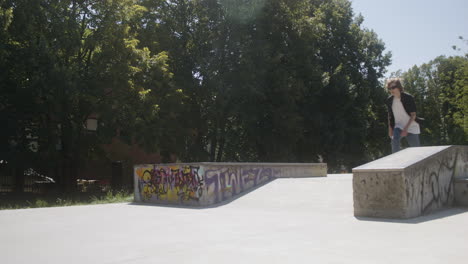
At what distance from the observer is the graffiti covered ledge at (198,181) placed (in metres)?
11.4

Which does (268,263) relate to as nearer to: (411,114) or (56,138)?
(411,114)

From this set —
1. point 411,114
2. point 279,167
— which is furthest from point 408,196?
point 279,167

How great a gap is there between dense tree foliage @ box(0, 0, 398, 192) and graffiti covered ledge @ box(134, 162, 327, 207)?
8242 millimetres

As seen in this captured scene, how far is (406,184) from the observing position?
7176 mm

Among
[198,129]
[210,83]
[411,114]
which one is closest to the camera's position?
[411,114]

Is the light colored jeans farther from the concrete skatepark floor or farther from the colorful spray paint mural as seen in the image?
the colorful spray paint mural

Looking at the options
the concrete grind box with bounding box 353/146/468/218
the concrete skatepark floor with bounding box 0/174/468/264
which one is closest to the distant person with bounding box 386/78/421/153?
the concrete grind box with bounding box 353/146/468/218

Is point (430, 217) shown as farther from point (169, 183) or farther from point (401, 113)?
point (169, 183)

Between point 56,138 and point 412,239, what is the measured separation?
63.9ft

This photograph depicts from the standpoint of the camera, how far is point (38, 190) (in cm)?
2217

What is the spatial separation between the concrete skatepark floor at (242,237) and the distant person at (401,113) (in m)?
1.51

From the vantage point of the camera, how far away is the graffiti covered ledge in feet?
37.6

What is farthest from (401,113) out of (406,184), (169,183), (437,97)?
(437,97)

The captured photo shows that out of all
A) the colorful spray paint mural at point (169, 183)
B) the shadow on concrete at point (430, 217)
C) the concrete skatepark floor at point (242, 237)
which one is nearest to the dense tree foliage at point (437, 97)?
the colorful spray paint mural at point (169, 183)
